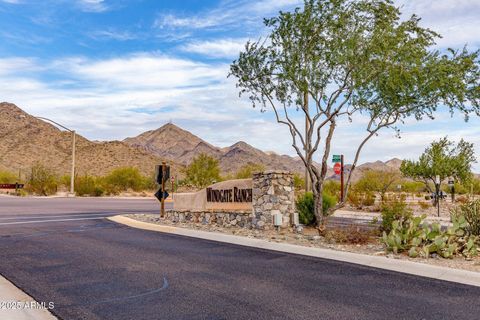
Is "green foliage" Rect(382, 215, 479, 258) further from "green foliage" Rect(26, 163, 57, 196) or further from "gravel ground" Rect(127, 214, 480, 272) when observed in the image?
"green foliage" Rect(26, 163, 57, 196)

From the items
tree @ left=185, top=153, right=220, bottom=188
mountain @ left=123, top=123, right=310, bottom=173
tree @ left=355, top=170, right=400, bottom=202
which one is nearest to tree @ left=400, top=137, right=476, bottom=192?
tree @ left=355, top=170, right=400, bottom=202

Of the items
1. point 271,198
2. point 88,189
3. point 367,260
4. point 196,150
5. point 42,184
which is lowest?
point 367,260

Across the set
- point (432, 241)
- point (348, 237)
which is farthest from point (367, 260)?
point (348, 237)

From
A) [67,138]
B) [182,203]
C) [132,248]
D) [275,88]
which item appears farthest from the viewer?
[67,138]

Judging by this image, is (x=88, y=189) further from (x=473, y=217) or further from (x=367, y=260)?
(x=367, y=260)

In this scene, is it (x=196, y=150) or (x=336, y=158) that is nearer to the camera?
(x=336, y=158)

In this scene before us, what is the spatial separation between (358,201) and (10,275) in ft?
96.8

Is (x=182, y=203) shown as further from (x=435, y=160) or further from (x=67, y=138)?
(x=67, y=138)

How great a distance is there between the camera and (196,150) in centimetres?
14388

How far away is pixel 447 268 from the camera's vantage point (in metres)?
9.74

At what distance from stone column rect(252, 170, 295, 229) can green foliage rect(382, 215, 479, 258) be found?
5024 mm

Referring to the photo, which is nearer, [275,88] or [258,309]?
[258,309]

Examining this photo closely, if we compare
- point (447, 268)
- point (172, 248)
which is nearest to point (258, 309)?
point (447, 268)

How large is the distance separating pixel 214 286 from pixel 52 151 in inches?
3587
